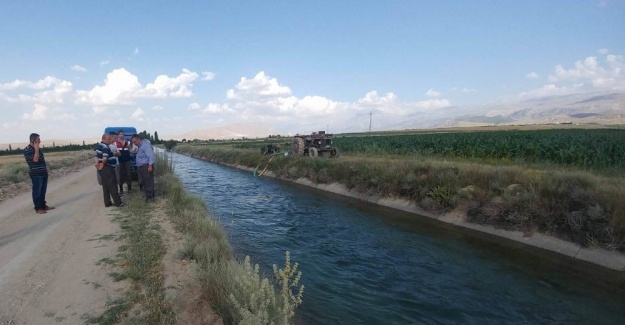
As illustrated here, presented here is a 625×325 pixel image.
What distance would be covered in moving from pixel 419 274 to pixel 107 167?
9.99m

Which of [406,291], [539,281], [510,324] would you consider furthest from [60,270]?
[539,281]

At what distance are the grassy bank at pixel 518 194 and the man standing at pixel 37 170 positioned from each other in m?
13.4

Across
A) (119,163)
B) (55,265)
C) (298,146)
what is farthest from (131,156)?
(298,146)

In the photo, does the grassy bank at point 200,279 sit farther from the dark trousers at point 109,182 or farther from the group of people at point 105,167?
the group of people at point 105,167

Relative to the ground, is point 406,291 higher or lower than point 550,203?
lower

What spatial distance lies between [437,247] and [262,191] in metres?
13.1

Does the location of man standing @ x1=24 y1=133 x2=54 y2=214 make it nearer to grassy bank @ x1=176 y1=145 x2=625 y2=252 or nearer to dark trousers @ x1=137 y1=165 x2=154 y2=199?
dark trousers @ x1=137 y1=165 x2=154 y2=199

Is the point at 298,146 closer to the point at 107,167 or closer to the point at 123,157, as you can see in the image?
the point at 123,157

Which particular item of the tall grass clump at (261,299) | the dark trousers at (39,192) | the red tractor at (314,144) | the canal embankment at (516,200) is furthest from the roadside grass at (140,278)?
the red tractor at (314,144)

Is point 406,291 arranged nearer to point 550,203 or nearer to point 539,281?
point 539,281

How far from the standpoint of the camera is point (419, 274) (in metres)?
8.34

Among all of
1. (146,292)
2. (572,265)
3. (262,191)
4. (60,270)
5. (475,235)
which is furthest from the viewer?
(262,191)

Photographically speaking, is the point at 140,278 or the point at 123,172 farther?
the point at 123,172

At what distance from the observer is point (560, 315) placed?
648 centimetres
